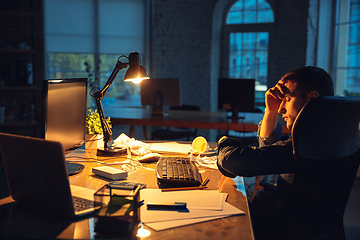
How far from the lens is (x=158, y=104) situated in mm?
4121

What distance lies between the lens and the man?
4.03 ft

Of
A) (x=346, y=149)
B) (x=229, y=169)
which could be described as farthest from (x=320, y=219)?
(x=229, y=169)

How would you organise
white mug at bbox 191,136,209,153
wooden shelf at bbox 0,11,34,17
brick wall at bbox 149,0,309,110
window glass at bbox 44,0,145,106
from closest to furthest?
white mug at bbox 191,136,209,153 < wooden shelf at bbox 0,11,34,17 < window glass at bbox 44,0,145,106 < brick wall at bbox 149,0,309,110

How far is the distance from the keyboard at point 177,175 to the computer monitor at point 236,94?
7.86ft

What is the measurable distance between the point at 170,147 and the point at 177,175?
751 millimetres

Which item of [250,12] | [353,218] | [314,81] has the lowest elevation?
[353,218]

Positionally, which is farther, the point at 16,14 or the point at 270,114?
the point at 16,14

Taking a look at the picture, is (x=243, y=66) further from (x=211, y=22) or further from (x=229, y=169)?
(x=229, y=169)

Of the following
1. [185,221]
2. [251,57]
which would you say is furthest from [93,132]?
[251,57]

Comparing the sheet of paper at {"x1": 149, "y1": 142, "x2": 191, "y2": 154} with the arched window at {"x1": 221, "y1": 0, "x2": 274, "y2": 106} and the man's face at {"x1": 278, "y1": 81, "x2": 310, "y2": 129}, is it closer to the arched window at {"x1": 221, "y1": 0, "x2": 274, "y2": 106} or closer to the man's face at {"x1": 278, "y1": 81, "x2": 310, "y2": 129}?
the man's face at {"x1": 278, "y1": 81, "x2": 310, "y2": 129}

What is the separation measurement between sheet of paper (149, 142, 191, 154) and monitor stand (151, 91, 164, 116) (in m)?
1.91

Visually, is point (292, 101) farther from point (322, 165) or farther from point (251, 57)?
point (251, 57)

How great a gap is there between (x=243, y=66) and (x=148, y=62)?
172 cm

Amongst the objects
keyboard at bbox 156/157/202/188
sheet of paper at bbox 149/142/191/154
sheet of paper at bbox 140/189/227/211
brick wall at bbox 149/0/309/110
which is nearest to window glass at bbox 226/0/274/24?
brick wall at bbox 149/0/309/110
